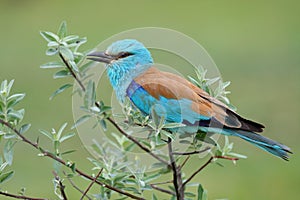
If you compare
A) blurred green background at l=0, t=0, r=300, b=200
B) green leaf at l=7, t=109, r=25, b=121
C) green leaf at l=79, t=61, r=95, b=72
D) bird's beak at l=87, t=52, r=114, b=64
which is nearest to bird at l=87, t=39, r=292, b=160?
bird's beak at l=87, t=52, r=114, b=64

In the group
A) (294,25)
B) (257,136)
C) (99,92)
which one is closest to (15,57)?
(99,92)

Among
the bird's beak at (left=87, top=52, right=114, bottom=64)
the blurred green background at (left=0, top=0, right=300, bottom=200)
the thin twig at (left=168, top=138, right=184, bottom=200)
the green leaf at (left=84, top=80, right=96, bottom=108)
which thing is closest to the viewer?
the green leaf at (left=84, top=80, right=96, bottom=108)

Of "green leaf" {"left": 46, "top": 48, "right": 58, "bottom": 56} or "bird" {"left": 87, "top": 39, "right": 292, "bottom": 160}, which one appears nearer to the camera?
"green leaf" {"left": 46, "top": 48, "right": 58, "bottom": 56}

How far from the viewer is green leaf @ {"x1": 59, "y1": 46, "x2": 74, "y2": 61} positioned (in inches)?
64.8

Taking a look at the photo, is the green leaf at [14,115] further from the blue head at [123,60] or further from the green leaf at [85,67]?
the blue head at [123,60]

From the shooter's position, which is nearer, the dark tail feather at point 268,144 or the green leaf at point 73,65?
the green leaf at point 73,65

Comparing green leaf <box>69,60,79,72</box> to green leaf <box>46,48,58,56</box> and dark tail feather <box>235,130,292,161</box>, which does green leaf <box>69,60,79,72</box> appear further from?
dark tail feather <box>235,130,292,161</box>

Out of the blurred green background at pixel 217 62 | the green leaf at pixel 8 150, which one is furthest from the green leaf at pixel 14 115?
the blurred green background at pixel 217 62

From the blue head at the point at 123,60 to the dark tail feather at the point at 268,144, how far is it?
0.36 meters

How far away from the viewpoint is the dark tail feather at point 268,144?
1.87m

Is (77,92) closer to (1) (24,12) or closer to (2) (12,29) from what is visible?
(2) (12,29)

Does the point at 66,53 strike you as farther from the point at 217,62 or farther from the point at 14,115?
the point at 217,62

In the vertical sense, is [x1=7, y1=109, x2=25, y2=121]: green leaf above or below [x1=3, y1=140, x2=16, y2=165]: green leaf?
above

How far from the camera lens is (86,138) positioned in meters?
1.97
